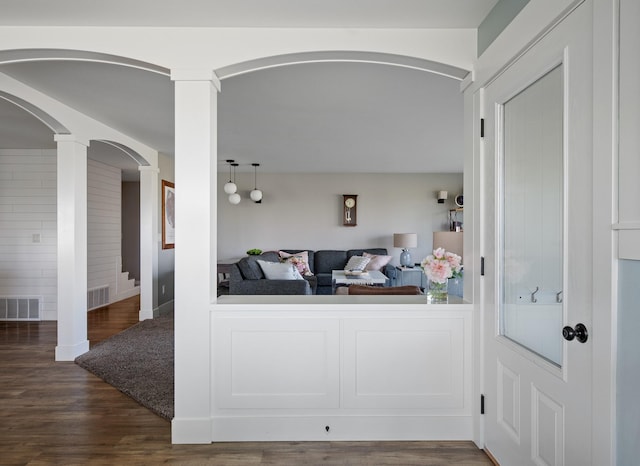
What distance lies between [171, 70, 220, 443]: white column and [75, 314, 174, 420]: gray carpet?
18.1 inches

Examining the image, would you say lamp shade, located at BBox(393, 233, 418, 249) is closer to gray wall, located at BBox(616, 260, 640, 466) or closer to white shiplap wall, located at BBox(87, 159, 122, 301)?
white shiplap wall, located at BBox(87, 159, 122, 301)

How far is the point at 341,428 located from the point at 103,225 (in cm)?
577

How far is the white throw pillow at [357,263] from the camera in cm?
702

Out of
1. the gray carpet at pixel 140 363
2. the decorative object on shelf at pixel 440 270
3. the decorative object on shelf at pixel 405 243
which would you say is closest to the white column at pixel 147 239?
the gray carpet at pixel 140 363

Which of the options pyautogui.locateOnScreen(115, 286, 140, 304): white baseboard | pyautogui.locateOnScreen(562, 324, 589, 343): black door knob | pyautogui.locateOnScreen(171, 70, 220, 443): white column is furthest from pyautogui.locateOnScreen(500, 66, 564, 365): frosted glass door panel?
pyautogui.locateOnScreen(115, 286, 140, 304): white baseboard

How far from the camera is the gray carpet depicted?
3175 millimetres

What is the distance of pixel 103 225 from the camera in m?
6.80

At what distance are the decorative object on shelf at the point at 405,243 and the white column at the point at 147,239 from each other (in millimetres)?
3999

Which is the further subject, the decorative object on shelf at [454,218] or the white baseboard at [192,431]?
the decorative object on shelf at [454,218]

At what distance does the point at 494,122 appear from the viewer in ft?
7.25

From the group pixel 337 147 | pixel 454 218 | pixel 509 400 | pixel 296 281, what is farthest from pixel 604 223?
pixel 454 218

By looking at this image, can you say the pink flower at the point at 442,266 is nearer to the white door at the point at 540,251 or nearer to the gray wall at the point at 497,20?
the white door at the point at 540,251

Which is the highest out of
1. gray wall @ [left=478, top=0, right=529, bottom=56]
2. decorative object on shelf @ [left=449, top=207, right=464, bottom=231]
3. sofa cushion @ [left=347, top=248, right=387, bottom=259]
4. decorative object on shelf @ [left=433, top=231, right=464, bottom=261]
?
gray wall @ [left=478, top=0, right=529, bottom=56]

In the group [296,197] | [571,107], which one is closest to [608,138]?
[571,107]
